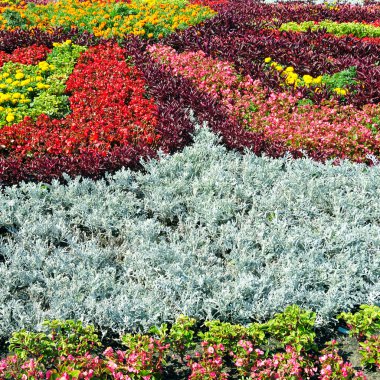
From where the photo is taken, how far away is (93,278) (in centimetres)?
348

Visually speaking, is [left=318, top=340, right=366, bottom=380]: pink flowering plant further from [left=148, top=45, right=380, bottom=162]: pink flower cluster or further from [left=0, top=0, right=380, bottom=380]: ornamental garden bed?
[left=148, top=45, right=380, bottom=162]: pink flower cluster

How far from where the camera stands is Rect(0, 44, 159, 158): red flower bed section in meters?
5.23

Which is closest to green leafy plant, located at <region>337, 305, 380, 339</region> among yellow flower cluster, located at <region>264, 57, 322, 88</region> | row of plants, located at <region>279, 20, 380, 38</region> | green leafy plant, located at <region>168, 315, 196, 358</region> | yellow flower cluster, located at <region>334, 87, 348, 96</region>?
green leafy plant, located at <region>168, 315, 196, 358</region>

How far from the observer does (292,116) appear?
5.89m

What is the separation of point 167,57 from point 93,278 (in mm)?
4997

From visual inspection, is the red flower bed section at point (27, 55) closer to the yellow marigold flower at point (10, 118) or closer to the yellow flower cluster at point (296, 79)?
the yellow marigold flower at point (10, 118)

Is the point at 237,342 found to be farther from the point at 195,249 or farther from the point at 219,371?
the point at 195,249

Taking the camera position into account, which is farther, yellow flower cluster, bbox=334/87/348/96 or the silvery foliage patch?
yellow flower cluster, bbox=334/87/348/96

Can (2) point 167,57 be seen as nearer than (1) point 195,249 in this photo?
No

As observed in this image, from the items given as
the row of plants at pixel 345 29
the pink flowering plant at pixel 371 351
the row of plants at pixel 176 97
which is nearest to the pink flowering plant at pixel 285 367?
the pink flowering plant at pixel 371 351

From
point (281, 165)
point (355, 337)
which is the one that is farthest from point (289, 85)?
point (355, 337)

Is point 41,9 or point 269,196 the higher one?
point 41,9

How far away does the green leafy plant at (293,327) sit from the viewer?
303cm

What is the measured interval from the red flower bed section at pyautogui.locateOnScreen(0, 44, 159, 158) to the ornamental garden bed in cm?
2
